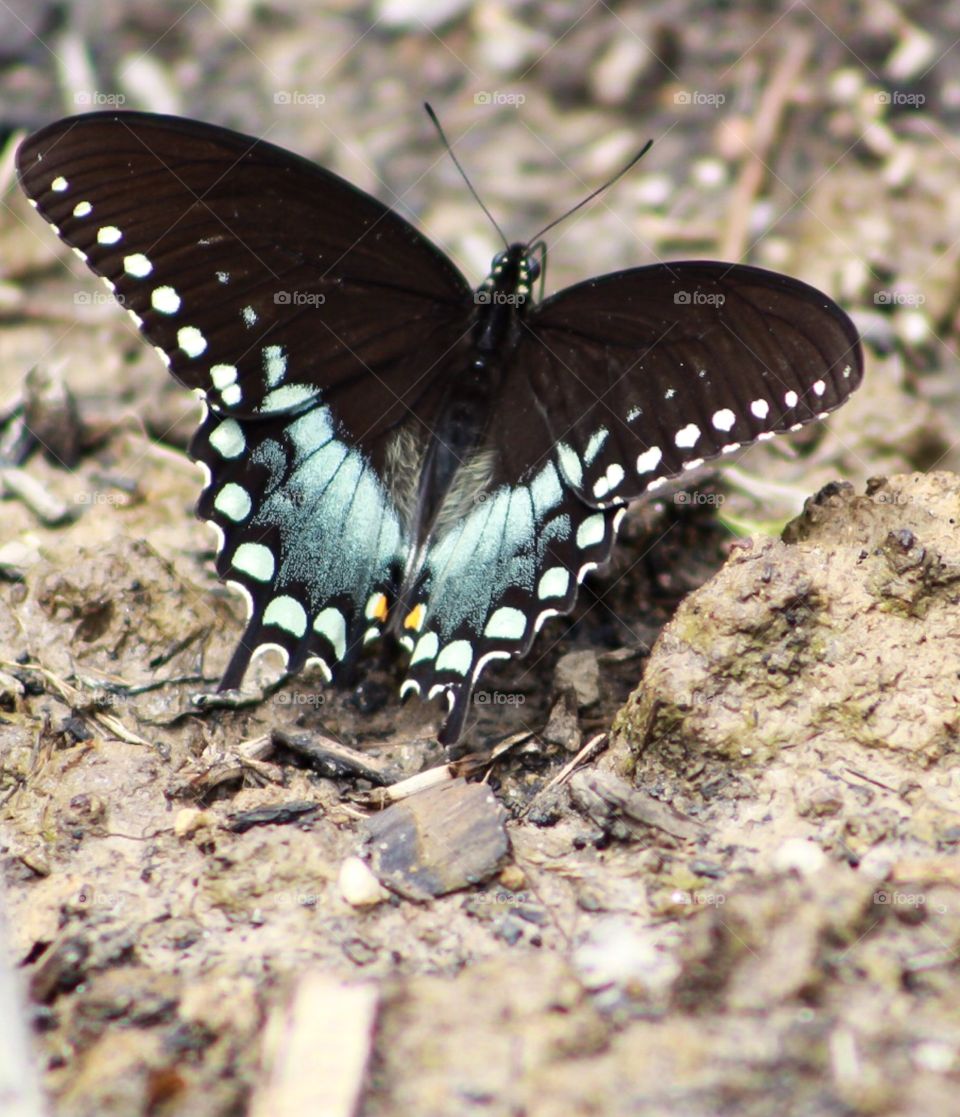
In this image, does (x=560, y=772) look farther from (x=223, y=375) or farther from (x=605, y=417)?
(x=223, y=375)

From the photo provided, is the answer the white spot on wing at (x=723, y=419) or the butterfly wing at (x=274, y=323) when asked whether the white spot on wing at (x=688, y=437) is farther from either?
the butterfly wing at (x=274, y=323)

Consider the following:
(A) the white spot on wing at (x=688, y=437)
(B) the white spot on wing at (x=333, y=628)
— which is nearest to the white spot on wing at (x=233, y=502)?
(B) the white spot on wing at (x=333, y=628)

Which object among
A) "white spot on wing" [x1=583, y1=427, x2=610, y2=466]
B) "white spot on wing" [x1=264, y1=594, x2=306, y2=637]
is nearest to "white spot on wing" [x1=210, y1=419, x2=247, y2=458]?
"white spot on wing" [x1=264, y1=594, x2=306, y2=637]

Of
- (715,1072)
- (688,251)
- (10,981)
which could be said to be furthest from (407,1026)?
(688,251)

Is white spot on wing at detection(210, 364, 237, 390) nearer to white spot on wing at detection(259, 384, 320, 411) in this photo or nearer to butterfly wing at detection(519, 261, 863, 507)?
white spot on wing at detection(259, 384, 320, 411)

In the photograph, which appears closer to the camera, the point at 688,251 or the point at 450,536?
the point at 450,536

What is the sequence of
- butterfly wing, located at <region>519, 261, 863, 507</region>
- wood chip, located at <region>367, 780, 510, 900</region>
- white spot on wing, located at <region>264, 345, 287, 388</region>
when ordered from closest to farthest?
wood chip, located at <region>367, 780, 510, 900</region> < butterfly wing, located at <region>519, 261, 863, 507</region> < white spot on wing, located at <region>264, 345, 287, 388</region>

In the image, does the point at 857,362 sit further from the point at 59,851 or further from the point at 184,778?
the point at 59,851

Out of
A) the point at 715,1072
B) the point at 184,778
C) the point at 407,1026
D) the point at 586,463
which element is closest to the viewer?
the point at 715,1072
